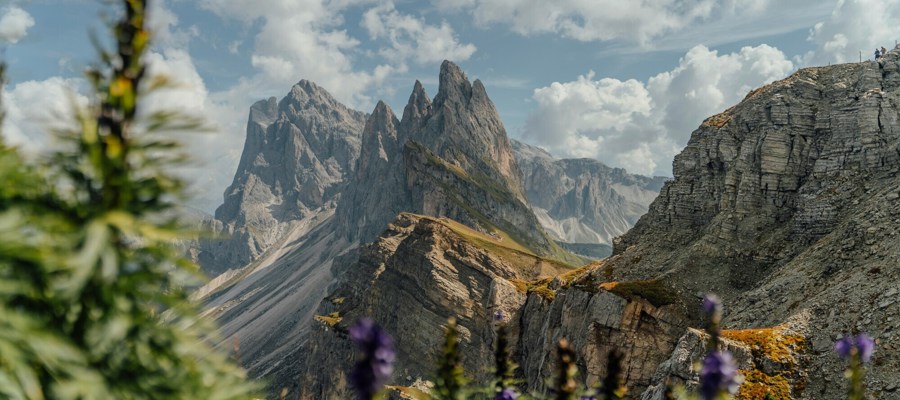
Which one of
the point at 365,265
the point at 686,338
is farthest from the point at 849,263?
the point at 365,265

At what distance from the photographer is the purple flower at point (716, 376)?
19.0 feet

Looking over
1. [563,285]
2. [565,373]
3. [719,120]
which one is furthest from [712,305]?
[719,120]

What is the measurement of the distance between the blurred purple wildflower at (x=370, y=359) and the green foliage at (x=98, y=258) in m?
→ 1.60

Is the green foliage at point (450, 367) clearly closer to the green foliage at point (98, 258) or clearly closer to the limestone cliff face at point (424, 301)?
the green foliage at point (98, 258)

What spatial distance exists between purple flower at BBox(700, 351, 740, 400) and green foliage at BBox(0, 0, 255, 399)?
5.38 m

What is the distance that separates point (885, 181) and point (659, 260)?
25691 mm

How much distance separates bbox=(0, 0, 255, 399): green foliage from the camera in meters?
4.08

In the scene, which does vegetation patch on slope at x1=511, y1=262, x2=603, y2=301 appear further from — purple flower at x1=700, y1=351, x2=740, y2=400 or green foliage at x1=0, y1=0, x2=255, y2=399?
green foliage at x1=0, y1=0, x2=255, y2=399

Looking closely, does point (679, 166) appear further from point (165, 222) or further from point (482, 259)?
point (165, 222)

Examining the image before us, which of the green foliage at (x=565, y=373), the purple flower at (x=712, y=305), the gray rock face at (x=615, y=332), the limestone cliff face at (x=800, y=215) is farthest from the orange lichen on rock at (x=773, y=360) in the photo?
the green foliage at (x=565, y=373)

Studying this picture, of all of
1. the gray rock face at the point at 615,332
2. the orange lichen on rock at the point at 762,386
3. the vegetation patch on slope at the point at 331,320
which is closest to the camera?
the orange lichen on rock at the point at 762,386

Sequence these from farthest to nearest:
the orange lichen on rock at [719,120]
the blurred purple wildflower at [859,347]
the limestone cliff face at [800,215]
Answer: the orange lichen on rock at [719,120] < the limestone cliff face at [800,215] < the blurred purple wildflower at [859,347]

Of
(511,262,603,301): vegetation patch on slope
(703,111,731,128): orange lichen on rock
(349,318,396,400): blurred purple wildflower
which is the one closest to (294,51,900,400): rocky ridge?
(703,111,731,128): orange lichen on rock

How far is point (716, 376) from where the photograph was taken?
19.2 feet
